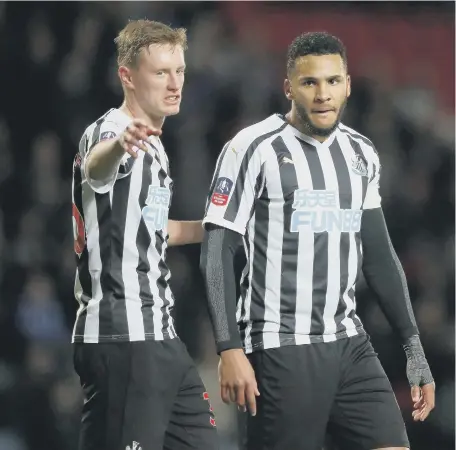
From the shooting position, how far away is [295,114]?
4.38 meters

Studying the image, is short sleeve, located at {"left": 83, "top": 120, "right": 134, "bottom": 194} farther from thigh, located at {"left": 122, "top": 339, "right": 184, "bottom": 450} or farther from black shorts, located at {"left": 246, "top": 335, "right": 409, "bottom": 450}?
black shorts, located at {"left": 246, "top": 335, "right": 409, "bottom": 450}

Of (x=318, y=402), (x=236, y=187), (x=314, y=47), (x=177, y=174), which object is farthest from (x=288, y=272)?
(x=177, y=174)

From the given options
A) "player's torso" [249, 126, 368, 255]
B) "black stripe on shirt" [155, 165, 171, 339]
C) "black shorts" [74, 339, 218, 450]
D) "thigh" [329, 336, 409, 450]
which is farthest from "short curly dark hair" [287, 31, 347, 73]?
"black shorts" [74, 339, 218, 450]

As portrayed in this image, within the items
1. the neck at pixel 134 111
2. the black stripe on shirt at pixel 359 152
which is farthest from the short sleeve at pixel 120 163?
the black stripe on shirt at pixel 359 152

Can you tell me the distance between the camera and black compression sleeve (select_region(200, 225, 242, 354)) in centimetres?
409

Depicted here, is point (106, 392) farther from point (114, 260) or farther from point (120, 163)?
point (120, 163)

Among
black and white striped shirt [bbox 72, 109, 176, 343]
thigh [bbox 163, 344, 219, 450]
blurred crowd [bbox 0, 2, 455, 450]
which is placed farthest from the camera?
blurred crowd [bbox 0, 2, 455, 450]

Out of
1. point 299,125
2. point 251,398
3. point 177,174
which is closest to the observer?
point 251,398

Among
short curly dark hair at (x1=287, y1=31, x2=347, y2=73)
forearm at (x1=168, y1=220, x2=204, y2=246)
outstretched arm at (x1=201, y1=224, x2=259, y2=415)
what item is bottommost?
outstretched arm at (x1=201, y1=224, x2=259, y2=415)

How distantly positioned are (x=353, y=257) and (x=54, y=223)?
322 cm

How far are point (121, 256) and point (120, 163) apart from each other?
12.3 inches

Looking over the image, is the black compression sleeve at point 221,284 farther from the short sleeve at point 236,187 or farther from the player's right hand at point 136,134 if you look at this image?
the player's right hand at point 136,134

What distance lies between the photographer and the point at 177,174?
7.36 meters

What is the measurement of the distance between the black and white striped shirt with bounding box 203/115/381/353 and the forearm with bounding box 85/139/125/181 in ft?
1.39
